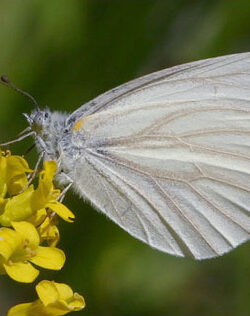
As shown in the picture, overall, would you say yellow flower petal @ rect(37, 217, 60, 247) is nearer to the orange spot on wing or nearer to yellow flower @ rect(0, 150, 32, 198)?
yellow flower @ rect(0, 150, 32, 198)

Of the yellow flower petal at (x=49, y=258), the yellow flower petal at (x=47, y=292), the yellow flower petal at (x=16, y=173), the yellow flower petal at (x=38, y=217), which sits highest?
the yellow flower petal at (x=16, y=173)

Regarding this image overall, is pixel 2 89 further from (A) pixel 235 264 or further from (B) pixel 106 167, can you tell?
(A) pixel 235 264

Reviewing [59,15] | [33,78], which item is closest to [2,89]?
[33,78]

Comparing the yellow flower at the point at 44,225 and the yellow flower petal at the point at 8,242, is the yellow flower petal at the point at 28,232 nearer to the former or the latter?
the yellow flower petal at the point at 8,242

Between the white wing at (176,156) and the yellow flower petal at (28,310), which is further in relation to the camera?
the white wing at (176,156)

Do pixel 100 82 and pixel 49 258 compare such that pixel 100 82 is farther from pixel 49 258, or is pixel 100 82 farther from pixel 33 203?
pixel 49 258

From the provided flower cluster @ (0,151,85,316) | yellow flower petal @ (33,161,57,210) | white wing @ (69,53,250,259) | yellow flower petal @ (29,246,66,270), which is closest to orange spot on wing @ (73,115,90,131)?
white wing @ (69,53,250,259)

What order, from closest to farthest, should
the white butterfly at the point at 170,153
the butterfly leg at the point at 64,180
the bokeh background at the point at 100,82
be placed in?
the butterfly leg at the point at 64,180
the white butterfly at the point at 170,153
the bokeh background at the point at 100,82

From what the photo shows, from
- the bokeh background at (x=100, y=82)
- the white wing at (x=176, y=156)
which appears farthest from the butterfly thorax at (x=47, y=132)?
the bokeh background at (x=100, y=82)
